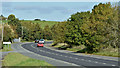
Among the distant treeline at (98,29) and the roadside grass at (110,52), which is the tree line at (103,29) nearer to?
the distant treeline at (98,29)

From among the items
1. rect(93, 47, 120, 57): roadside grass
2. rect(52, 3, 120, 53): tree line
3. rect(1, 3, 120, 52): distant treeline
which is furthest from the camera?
rect(1, 3, 120, 52): distant treeline

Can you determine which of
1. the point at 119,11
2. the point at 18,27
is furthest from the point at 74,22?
the point at 18,27

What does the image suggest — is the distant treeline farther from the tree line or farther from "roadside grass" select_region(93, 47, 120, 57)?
"roadside grass" select_region(93, 47, 120, 57)

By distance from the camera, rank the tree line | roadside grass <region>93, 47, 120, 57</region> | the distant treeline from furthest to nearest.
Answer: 1. the distant treeline
2. the tree line
3. roadside grass <region>93, 47, 120, 57</region>

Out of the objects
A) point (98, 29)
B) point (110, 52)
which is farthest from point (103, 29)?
point (110, 52)

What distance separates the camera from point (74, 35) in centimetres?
5475

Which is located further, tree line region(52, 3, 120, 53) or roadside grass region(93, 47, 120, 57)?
tree line region(52, 3, 120, 53)

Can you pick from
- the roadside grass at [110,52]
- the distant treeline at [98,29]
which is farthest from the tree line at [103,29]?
the roadside grass at [110,52]

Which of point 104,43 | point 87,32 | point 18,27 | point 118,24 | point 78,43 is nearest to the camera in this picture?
point 118,24

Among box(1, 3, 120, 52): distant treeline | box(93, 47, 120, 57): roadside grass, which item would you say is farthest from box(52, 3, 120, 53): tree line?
box(93, 47, 120, 57): roadside grass

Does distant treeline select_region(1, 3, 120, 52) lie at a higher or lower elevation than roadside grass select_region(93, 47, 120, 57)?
higher

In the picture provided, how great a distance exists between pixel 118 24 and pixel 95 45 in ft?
19.4

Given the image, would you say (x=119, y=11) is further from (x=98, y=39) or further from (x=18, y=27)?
(x=18, y=27)

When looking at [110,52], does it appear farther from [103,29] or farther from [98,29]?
[98,29]
